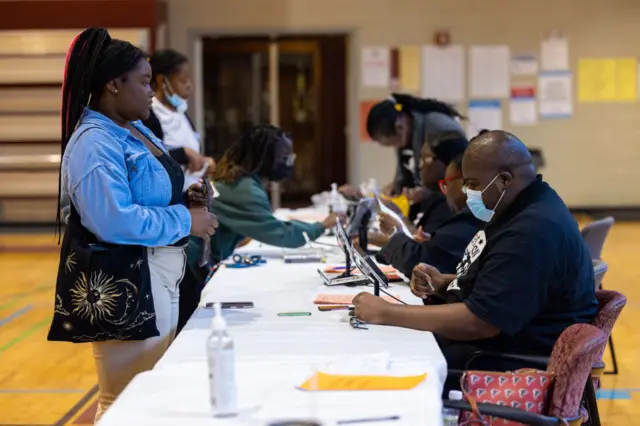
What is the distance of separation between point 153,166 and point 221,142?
26.7 ft

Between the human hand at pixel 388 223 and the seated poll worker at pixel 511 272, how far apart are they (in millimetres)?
955

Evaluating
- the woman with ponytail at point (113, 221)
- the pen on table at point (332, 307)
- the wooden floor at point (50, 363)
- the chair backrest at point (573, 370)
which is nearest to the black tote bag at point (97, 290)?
the woman with ponytail at point (113, 221)

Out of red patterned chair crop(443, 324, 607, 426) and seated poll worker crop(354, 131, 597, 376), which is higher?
seated poll worker crop(354, 131, 597, 376)

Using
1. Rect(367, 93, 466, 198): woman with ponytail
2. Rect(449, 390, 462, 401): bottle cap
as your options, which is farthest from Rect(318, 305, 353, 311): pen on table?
Rect(367, 93, 466, 198): woman with ponytail

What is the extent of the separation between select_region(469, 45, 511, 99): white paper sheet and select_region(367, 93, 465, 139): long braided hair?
4573 mm

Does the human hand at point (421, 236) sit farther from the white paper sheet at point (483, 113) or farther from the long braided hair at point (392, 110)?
the white paper sheet at point (483, 113)

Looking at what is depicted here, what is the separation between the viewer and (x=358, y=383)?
6.11 ft

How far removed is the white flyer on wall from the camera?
938cm

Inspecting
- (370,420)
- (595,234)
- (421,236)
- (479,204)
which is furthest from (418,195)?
(370,420)

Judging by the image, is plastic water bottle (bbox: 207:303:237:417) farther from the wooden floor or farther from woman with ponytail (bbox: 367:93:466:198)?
woman with ponytail (bbox: 367:93:466:198)

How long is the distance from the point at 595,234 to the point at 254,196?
1.58 m

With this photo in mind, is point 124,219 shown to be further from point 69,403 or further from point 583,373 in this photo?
point 69,403

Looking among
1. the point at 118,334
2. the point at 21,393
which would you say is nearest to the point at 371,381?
the point at 118,334

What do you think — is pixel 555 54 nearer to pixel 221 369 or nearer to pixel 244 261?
pixel 244 261
